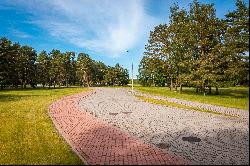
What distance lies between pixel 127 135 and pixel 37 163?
15.3 ft

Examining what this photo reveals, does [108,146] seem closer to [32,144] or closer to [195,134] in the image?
[32,144]

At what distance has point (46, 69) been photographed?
291ft

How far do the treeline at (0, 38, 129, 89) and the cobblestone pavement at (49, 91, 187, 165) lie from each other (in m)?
49.8

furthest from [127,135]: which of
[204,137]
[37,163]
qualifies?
[37,163]

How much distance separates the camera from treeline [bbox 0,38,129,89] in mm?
65675

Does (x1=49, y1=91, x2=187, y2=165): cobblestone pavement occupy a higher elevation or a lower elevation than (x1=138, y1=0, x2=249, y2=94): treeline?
lower

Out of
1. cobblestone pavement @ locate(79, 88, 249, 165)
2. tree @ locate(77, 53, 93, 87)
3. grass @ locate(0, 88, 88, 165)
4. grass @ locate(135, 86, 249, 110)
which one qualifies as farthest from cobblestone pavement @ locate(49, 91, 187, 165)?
tree @ locate(77, 53, 93, 87)

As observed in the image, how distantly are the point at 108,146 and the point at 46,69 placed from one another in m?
82.8

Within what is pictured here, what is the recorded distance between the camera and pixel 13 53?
69.2m

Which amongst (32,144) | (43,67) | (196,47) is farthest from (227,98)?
(43,67)

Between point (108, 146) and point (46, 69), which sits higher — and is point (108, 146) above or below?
below

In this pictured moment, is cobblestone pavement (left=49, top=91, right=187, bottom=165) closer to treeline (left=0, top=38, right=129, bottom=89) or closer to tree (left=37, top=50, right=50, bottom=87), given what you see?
treeline (left=0, top=38, right=129, bottom=89)

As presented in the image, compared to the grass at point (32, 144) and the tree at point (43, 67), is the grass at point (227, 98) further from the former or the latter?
the tree at point (43, 67)

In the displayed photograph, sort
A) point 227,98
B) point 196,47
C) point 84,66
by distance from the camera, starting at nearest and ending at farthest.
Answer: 1. point 227,98
2. point 196,47
3. point 84,66
